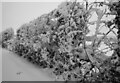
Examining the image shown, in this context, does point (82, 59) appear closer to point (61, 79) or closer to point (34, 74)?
point (61, 79)

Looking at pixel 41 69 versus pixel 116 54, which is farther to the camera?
pixel 41 69

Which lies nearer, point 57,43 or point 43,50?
point 57,43

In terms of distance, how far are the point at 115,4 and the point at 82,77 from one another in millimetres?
1143

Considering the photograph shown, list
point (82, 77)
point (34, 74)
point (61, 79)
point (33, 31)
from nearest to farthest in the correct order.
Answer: point (82, 77) → point (61, 79) → point (34, 74) → point (33, 31)

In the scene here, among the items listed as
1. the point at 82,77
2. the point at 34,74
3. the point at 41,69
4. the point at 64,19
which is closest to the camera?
the point at 82,77

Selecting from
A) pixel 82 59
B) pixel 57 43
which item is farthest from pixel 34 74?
pixel 82 59

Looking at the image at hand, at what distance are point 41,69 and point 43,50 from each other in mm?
558

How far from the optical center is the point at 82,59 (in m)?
2.70

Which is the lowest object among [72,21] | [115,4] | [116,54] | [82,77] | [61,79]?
[61,79]

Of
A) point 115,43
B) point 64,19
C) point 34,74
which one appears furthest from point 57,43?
point 115,43

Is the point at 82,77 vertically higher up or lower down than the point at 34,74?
higher up

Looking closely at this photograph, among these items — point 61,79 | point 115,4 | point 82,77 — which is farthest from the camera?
point 61,79

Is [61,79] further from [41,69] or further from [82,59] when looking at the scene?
[41,69]

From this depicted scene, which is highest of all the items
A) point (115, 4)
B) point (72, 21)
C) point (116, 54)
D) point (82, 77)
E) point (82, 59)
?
point (115, 4)
